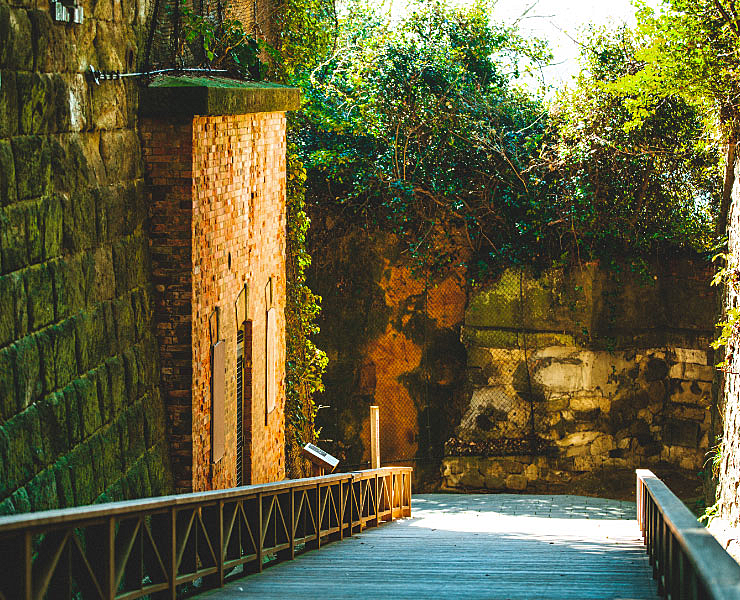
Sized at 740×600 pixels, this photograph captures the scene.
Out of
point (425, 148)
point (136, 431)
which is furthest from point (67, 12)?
point (425, 148)

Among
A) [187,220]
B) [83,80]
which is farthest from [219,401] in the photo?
[83,80]

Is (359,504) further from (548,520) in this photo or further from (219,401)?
(548,520)

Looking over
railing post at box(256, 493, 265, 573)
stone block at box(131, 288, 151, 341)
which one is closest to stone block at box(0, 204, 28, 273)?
stone block at box(131, 288, 151, 341)

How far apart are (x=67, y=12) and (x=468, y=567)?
174 inches

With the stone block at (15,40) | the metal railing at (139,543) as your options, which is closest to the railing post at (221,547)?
the metal railing at (139,543)

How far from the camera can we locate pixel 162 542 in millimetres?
5027

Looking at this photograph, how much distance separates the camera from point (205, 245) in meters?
7.90

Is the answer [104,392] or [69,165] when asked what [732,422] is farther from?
[69,165]

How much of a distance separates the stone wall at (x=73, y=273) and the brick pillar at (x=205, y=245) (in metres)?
0.19

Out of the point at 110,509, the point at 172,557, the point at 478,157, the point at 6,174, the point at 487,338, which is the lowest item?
the point at 487,338

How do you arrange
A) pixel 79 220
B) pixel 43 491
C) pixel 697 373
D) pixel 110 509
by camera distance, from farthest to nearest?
pixel 697 373, pixel 79 220, pixel 43 491, pixel 110 509

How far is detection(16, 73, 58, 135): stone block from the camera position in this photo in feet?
16.4

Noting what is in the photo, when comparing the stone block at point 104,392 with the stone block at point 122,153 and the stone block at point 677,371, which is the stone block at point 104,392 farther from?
the stone block at point 677,371

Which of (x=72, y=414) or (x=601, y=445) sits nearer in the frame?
(x=72, y=414)
